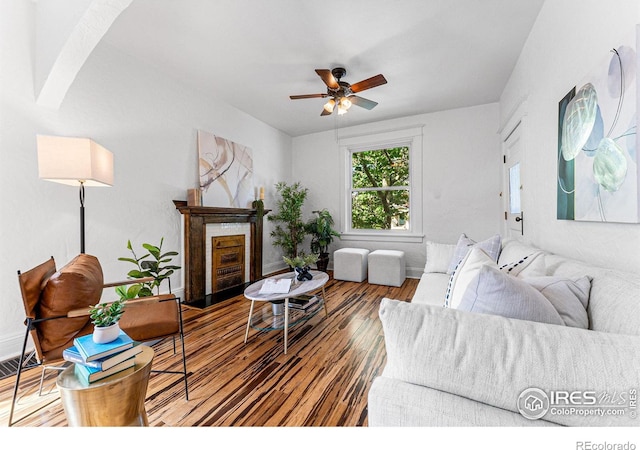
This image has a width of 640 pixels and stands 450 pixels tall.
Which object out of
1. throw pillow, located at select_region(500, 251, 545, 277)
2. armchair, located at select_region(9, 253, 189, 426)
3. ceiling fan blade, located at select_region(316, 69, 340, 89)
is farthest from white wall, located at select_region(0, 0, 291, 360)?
throw pillow, located at select_region(500, 251, 545, 277)

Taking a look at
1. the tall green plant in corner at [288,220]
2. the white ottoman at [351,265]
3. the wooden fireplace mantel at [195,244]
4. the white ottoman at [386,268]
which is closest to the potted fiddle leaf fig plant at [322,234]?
the tall green plant in corner at [288,220]

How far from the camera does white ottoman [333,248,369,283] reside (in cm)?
409

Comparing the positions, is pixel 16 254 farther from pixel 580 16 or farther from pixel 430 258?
pixel 580 16

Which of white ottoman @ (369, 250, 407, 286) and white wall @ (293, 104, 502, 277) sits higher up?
white wall @ (293, 104, 502, 277)

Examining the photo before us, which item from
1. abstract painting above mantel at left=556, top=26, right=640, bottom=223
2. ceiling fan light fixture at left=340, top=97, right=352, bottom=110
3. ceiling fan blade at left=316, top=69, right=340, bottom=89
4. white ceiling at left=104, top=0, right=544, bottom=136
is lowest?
abstract painting above mantel at left=556, top=26, right=640, bottom=223

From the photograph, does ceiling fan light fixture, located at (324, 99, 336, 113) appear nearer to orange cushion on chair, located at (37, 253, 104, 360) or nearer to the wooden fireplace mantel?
the wooden fireplace mantel

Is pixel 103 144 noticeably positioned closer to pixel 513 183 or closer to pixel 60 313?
pixel 60 313

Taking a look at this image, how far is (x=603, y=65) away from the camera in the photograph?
1222mm

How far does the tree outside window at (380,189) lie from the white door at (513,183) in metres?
1.46

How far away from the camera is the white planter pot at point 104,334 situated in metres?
1.09

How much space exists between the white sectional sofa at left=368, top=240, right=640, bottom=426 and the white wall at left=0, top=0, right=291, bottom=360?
2.81 meters

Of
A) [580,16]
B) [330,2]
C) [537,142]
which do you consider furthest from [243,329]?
[580,16]

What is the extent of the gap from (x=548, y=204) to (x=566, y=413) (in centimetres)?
186

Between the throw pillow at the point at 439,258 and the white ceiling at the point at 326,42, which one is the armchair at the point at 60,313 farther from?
the throw pillow at the point at 439,258
